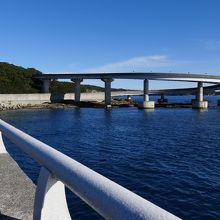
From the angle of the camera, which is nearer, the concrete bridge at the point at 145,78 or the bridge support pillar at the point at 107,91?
the concrete bridge at the point at 145,78

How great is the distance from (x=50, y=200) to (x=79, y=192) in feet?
5.17

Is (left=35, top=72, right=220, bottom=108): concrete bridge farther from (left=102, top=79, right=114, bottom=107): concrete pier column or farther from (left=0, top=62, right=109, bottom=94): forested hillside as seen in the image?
(left=0, top=62, right=109, bottom=94): forested hillside

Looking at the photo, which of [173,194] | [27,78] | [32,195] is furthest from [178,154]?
[27,78]

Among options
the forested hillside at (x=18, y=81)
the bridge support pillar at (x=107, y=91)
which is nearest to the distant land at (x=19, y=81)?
the forested hillside at (x=18, y=81)

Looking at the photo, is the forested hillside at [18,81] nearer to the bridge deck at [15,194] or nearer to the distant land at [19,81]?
the distant land at [19,81]

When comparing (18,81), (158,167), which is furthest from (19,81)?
(158,167)

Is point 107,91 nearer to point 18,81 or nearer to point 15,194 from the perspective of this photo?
point 18,81

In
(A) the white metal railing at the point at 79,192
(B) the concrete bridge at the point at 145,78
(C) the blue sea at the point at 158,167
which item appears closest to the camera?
(A) the white metal railing at the point at 79,192

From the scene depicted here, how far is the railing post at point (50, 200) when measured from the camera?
4.72 m

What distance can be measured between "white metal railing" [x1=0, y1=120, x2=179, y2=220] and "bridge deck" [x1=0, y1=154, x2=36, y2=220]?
Answer: 0.73m

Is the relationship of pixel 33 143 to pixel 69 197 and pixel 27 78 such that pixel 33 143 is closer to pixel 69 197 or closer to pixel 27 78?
pixel 69 197

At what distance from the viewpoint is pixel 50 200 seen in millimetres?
4801

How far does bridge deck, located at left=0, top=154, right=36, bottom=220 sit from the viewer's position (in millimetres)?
5484

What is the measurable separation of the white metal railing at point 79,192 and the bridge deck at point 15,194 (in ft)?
2.41
